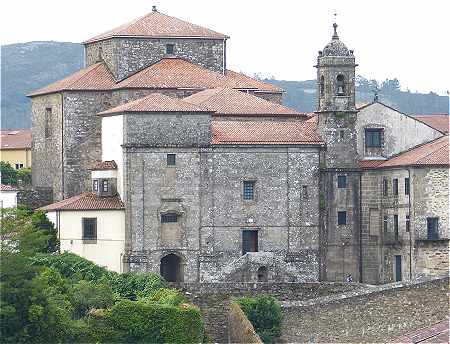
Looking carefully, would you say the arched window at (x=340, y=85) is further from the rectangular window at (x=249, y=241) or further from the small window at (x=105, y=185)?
the small window at (x=105, y=185)

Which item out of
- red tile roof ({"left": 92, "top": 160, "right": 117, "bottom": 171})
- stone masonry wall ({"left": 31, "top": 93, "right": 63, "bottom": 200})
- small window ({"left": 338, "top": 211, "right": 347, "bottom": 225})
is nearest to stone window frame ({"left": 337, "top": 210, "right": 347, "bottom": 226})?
small window ({"left": 338, "top": 211, "right": 347, "bottom": 225})

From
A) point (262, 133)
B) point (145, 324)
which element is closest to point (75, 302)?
point (145, 324)

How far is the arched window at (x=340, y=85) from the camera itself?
84562mm

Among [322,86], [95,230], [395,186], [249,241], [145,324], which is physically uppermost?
[322,86]

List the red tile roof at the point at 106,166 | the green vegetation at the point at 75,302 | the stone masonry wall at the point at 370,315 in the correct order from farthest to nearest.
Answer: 1. the red tile roof at the point at 106,166
2. the stone masonry wall at the point at 370,315
3. the green vegetation at the point at 75,302

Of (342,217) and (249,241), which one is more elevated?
(342,217)

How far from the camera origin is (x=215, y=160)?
3209 inches

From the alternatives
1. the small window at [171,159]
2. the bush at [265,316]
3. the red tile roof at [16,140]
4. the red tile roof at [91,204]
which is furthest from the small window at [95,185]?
the red tile roof at [16,140]

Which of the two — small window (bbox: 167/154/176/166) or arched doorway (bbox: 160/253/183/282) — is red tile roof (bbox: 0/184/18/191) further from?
small window (bbox: 167/154/176/166)

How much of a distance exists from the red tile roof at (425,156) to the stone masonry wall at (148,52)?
937 cm

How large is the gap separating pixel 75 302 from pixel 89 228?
35.0 ft

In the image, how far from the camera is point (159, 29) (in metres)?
89.0

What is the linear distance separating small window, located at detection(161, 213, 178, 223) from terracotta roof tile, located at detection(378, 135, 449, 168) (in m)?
8.69

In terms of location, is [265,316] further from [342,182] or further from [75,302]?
[342,182]
